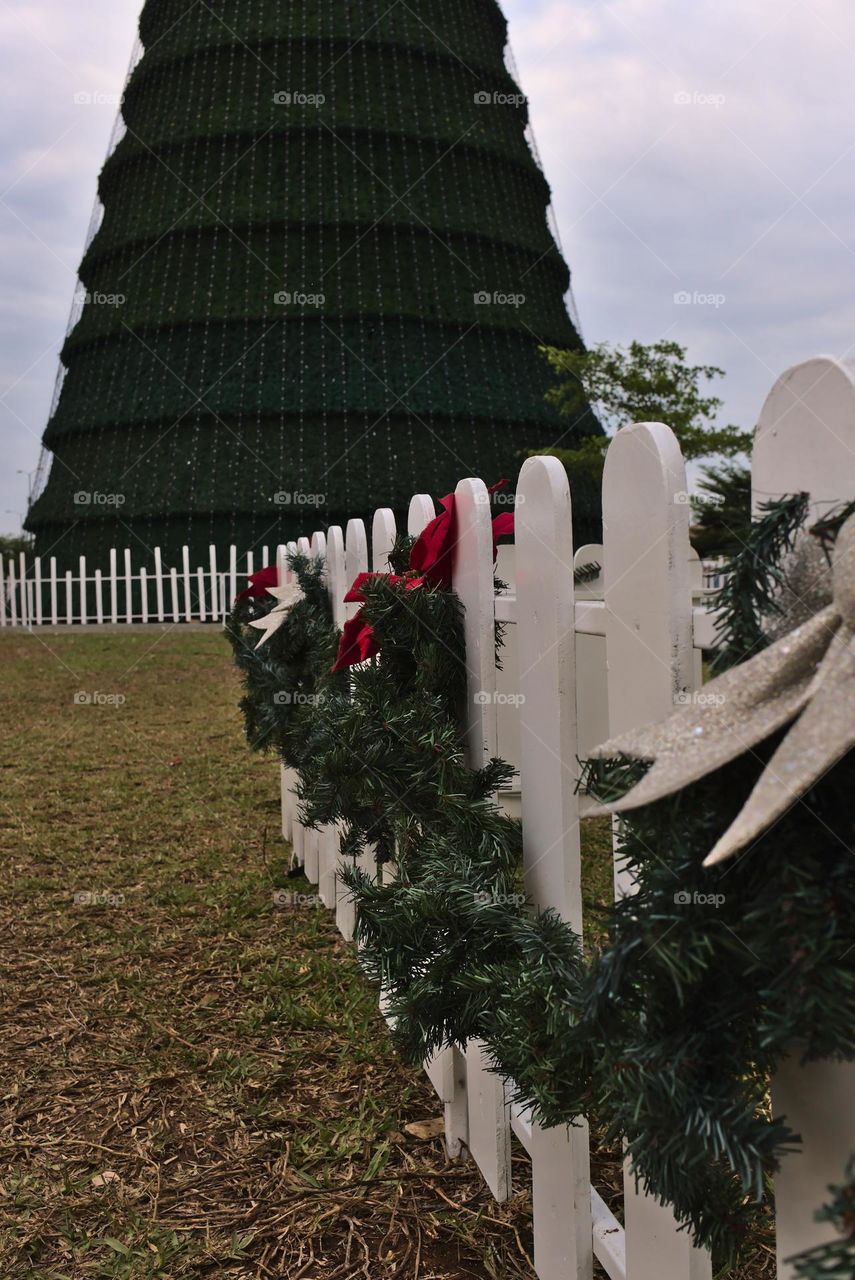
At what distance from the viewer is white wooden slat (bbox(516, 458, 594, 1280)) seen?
152 centimetres

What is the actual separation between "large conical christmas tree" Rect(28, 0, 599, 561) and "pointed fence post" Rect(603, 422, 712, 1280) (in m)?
18.1

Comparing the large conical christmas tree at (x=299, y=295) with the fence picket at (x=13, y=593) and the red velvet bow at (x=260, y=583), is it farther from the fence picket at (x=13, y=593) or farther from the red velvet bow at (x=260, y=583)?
the red velvet bow at (x=260, y=583)

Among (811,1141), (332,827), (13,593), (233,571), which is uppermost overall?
(233,571)

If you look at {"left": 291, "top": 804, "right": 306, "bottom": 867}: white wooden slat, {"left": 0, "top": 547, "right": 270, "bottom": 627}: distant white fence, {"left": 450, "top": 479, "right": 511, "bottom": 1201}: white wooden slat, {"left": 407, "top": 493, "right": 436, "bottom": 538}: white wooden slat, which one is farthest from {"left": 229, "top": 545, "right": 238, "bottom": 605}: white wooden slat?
{"left": 450, "top": 479, "right": 511, "bottom": 1201}: white wooden slat

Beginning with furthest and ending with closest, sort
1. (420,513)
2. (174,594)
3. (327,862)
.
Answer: (174,594), (327,862), (420,513)

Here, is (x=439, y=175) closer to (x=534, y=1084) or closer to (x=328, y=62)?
(x=328, y=62)

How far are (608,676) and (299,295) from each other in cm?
2037

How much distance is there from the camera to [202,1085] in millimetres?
2445

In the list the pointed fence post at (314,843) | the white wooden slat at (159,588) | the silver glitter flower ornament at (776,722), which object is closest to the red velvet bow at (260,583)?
the pointed fence post at (314,843)

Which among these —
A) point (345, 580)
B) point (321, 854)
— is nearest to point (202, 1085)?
point (321, 854)

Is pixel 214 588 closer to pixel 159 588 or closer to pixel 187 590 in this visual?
pixel 187 590

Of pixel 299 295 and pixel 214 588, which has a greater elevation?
pixel 299 295

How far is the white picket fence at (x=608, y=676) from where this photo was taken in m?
0.94

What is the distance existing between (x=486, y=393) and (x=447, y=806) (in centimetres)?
1990
